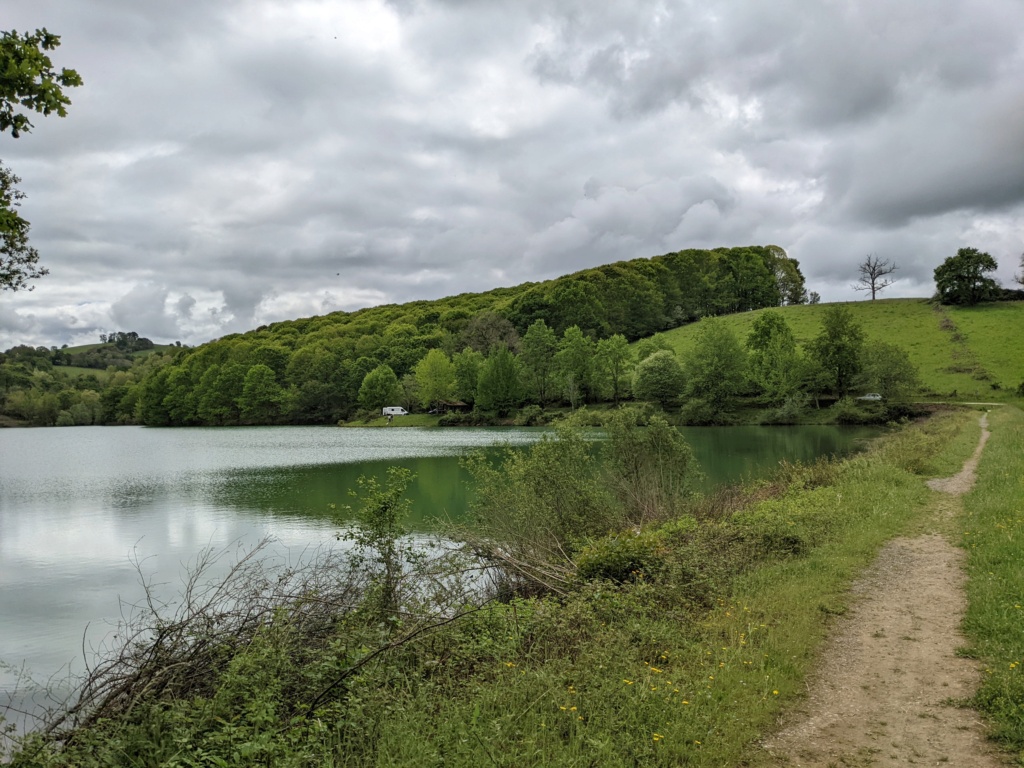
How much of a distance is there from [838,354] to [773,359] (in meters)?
7.96

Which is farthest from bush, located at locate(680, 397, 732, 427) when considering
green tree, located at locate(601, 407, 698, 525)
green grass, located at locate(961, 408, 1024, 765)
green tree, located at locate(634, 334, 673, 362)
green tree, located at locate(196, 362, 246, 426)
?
green tree, located at locate(196, 362, 246, 426)

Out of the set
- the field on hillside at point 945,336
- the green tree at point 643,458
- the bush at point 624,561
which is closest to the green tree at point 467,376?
the field on hillside at point 945,336

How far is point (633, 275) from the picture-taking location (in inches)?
4542

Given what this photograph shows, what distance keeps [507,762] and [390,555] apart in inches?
204

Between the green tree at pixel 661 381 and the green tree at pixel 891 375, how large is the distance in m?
20.0

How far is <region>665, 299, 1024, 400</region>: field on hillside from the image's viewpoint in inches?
2405

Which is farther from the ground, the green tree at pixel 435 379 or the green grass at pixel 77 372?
the green grass at pixel 77 372

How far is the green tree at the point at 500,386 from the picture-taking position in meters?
87.8

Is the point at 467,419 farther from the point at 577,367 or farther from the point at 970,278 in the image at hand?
the point at 970,278

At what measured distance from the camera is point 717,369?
7244 cm

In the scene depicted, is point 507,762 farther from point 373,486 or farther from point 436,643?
point 373,486

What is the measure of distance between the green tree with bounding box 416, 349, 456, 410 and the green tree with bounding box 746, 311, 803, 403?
138ft

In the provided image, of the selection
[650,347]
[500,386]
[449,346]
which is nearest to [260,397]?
[449,346]

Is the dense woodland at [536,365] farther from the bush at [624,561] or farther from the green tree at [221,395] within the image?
the bush at [624,561]
